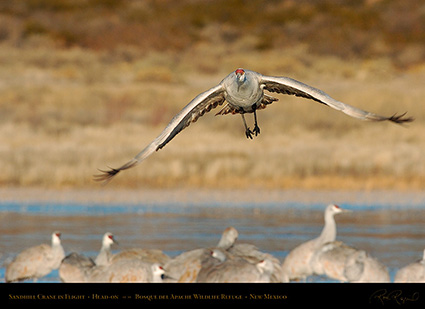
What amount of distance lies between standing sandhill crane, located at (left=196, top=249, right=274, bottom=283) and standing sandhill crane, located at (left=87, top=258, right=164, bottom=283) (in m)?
0.46

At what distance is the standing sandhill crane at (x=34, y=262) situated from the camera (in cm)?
1144

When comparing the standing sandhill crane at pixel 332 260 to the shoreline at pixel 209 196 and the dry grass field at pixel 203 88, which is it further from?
the dry grass field at pixel 203 88

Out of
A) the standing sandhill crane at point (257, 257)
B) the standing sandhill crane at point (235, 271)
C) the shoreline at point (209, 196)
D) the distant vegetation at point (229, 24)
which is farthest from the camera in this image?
the distant vegetation at point (229, 24)

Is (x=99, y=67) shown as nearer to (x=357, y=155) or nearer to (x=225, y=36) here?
(x=225, y=36)

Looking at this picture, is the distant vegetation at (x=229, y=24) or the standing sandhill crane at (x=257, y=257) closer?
the standing sandhill crane at (x=257, y=257)

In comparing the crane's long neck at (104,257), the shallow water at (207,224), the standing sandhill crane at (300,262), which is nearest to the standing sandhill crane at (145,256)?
the crane's long neck at (104,257)
